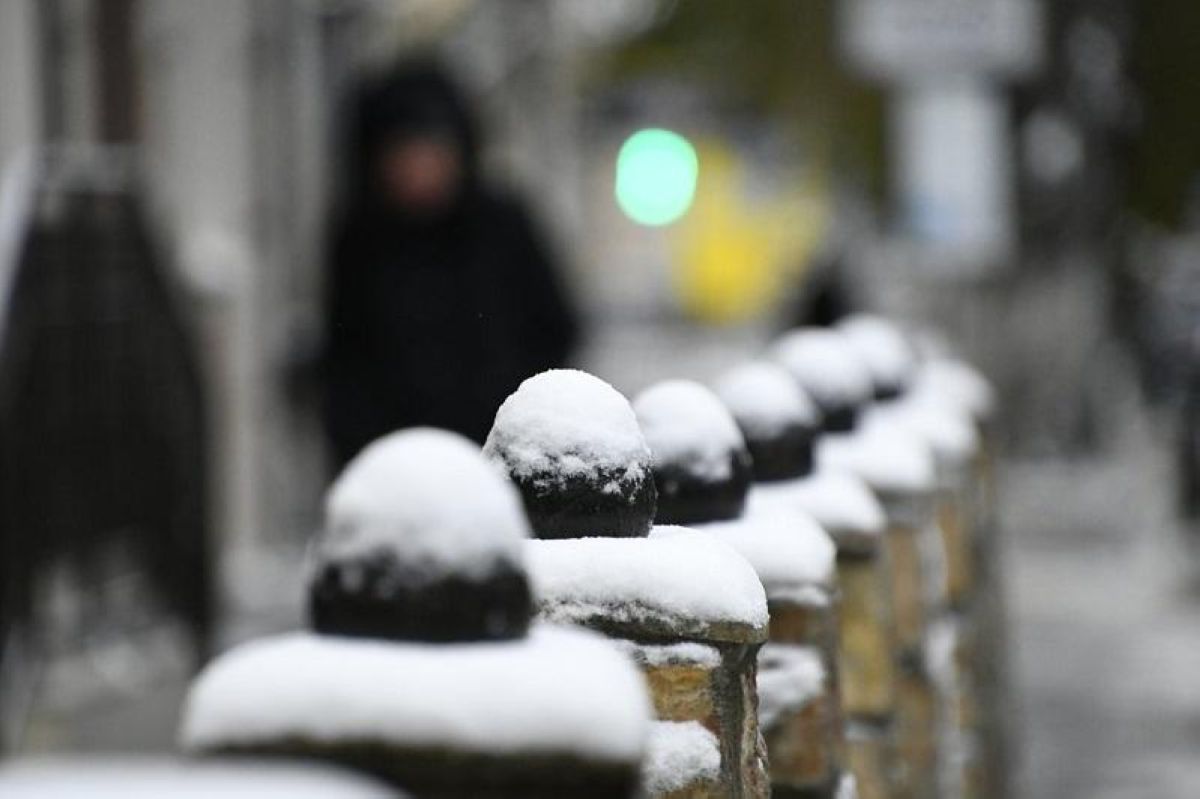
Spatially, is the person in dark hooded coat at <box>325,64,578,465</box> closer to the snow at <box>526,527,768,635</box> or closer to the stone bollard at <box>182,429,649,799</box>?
the snow at <box>526,527,768,635</box>

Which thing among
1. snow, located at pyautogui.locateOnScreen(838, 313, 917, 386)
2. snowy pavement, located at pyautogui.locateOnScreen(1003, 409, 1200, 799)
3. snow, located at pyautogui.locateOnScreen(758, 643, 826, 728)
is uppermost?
snow, located at pyautogui.locateOnScreen(838, 313, 917, 386)

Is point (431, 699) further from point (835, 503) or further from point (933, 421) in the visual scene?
point (933, 421)

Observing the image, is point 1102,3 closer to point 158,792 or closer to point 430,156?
point 430,156

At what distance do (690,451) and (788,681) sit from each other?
0.32m

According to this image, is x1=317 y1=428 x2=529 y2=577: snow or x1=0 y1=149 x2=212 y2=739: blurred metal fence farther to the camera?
x1=0 y1=149 x2=212 y2=739: blurred metal fence

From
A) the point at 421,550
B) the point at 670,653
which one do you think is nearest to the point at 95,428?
the point at 670,653

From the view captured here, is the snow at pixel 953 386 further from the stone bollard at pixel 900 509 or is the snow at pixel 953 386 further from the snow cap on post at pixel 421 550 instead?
the snow cap on post at pixel 421 550

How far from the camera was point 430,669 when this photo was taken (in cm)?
175

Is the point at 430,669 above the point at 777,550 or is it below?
above

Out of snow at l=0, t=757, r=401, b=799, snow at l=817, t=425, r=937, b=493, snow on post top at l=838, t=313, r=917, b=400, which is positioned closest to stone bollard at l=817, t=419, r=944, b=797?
snow at l=817, t=425, r=937, b=493

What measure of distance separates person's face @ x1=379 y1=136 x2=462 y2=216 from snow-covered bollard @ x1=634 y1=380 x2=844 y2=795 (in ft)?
13.2

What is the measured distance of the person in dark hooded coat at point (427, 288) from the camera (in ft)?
22.6

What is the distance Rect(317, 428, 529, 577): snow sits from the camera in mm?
1831

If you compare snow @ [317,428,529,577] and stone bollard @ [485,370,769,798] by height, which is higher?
snow @ [317,428,529,577]
